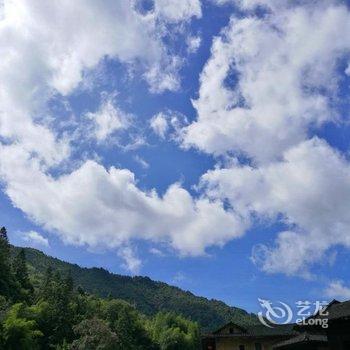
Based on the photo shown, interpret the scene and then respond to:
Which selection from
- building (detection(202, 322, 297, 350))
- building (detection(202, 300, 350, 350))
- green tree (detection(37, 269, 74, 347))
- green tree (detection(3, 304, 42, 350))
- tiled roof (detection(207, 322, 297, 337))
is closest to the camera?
building (detection(202, 300, 350, 350))

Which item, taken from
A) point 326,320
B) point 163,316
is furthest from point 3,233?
point 326,320

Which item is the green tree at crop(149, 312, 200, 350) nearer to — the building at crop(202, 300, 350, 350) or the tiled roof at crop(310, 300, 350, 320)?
the building at crop(202, 300, 350, 350)

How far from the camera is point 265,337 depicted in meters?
58.4

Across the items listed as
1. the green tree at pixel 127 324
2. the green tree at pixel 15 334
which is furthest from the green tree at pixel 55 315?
the green tree at pixel 15 334

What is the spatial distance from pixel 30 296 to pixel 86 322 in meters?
39.4

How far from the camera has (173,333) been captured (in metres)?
103

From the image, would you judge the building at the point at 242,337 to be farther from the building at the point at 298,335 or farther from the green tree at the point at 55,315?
the green tree at the point at 55,315

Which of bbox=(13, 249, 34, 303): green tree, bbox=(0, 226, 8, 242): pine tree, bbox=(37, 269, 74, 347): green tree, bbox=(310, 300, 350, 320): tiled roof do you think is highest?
bbox=(0, 226, 8, 242): pine tree

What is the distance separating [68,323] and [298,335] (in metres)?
53.9

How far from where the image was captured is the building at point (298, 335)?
79.1 ft

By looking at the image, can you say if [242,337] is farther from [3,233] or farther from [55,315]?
[3,233]

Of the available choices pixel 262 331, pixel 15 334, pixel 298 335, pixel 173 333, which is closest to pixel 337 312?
pixel 298 335

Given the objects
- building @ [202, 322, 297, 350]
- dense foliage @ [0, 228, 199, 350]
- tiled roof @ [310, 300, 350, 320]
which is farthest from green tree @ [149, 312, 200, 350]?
tiled roof @ [310, 300, 350, 320]

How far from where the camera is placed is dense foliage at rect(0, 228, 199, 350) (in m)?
57.2
